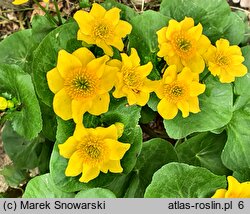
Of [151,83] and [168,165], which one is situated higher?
[151,83]

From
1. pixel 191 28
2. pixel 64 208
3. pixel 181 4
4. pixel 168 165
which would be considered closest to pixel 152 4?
pixel 181 4

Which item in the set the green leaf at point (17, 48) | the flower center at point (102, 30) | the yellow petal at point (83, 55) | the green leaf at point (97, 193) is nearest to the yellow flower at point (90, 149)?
the green leaf at point (97, 193)

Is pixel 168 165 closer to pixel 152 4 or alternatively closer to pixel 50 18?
pixel 50 18

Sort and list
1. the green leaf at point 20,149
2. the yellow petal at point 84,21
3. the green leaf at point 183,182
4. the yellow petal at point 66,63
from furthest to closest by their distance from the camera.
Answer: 1. the green leaf at point 20,149
2. the green leaf at point 183,182
3. the yellow petal at point 84,21
4. the yellow petal at point 66,63

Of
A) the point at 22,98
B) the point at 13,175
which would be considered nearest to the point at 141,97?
the point at 22,98

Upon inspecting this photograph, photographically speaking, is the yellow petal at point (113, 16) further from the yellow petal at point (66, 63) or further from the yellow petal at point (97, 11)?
the yellow petal at point (66, 63)
